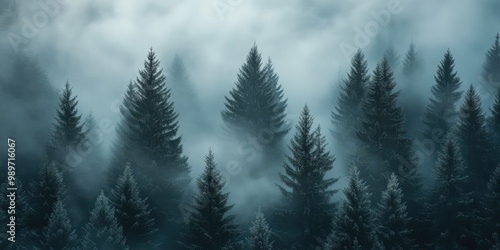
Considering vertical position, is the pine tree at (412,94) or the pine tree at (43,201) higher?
the pine tree at (412,94)

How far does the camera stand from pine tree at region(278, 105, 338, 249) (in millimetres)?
39031

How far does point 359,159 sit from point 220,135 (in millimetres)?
15634

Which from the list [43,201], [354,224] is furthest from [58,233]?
[354,224]

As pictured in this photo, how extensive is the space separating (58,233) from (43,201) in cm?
443

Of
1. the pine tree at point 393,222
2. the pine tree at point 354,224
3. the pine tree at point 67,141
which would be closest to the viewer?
the pine tree at point 354,224

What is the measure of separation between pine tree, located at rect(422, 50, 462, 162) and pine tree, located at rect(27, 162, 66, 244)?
39.2 metres

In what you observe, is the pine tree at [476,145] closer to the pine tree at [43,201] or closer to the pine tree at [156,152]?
the pine tree at [156,152]

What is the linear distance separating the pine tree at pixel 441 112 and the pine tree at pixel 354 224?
24016 mm

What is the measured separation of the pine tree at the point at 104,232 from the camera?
34812 millimetres

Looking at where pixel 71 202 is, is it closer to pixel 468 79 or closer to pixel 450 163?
pixel 450 163

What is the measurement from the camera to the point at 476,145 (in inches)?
1833

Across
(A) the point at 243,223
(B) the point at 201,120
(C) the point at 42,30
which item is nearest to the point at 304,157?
(A) the point at 243,223

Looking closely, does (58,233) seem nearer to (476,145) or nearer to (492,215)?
(492,215)

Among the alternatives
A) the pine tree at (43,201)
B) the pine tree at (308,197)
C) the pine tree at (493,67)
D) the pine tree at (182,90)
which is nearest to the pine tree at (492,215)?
the pine tree at (308,197)
